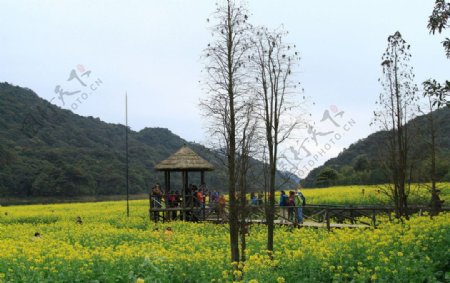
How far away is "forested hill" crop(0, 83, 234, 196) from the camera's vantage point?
56.5 metres

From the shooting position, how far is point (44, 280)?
396 inches

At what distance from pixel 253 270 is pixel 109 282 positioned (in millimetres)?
3139

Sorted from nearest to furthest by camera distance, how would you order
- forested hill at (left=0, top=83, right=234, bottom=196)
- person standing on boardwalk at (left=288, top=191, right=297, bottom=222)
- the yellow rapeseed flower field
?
1. the yellow rapeseed flower field
2. person standing on boardwalk at (left=288, top=191, right=297, bottom=222)
3. forested hill at (left=0, top=83, right=234, bottom=196)

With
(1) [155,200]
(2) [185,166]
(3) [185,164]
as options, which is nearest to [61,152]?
(1) [155,200]

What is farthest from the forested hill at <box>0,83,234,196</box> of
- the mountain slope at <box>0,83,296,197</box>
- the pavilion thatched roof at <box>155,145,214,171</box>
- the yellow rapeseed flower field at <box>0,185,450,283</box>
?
the yellow rapeseed flower field at <box>0,185,450,283</box>

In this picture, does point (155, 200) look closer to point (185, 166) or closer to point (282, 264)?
point (185, 166)

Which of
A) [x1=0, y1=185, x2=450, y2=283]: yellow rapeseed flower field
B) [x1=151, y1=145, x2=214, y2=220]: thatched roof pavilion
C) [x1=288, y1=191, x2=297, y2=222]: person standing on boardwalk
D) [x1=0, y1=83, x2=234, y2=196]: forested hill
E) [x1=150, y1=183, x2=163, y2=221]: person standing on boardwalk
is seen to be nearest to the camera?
[x1=0, y1=185, x2=450, y2=283]: yellow rapeseed flower field

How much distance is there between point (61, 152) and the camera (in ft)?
207

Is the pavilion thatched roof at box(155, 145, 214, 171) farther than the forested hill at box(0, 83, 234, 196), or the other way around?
the forested hill at box(0, 83, 234, 196)

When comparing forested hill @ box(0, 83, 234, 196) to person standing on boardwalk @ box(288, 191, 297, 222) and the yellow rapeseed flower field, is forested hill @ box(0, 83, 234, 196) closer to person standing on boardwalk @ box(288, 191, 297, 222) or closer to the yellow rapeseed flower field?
person standing on boardwalk @ box(288, 191, 297, 222)

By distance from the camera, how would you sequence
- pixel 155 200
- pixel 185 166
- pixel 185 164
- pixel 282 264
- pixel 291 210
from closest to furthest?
pixel 282 264
pixel 291 210
pixel 185 166
pixel 185 164
pixel 155 200

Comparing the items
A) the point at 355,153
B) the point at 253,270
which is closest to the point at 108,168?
the point at 355,153

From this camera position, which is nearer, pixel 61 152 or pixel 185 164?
pixel 185 164

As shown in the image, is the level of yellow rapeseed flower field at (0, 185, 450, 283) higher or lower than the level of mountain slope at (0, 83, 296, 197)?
lower
